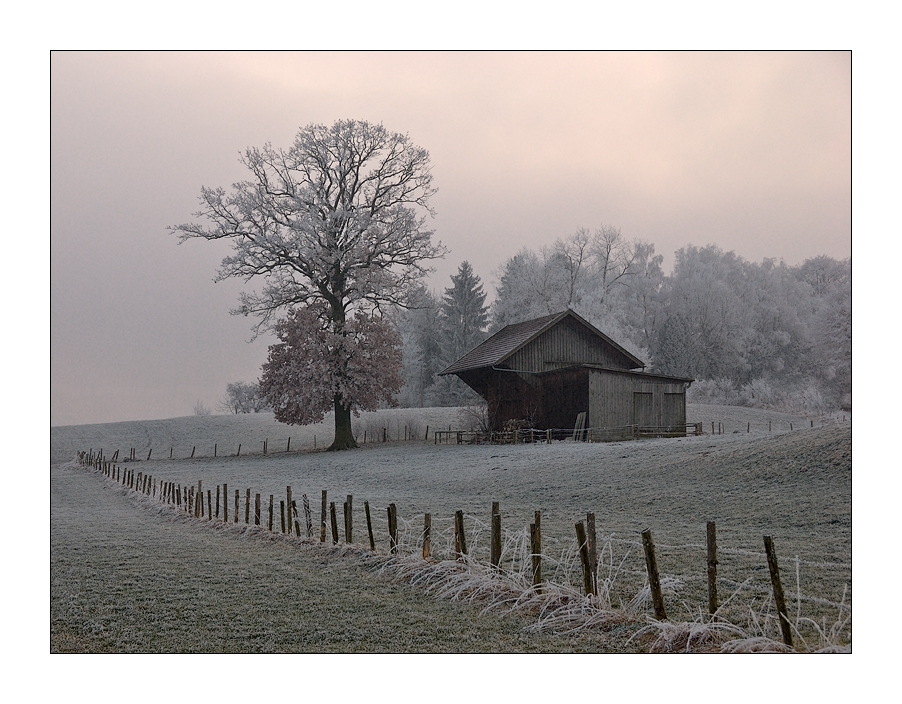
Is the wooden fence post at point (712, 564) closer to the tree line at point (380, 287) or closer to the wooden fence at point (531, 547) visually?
the wooden fence at point (531, 547)

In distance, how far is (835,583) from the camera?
274 inches

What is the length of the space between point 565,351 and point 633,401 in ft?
11.5

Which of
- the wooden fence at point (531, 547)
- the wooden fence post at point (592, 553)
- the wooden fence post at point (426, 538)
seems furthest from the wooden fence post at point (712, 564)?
the wooden fence post at point (426, 538)

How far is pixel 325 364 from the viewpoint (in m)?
28.6

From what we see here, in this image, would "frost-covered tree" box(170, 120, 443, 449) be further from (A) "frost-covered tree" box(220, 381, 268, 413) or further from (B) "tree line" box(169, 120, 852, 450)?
(A) "frost-covered tree" box(220, 381, 268, 413)

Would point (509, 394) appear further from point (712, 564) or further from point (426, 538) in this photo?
point (712, 564)

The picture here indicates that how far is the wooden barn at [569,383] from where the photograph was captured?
25.5m

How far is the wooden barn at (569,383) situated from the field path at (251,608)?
17.1 metres

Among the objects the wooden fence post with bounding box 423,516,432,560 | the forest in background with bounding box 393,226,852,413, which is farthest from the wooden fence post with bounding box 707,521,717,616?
the forest in background with bounding box 393,226,852,413

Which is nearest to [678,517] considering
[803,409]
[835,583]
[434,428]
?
[835,583]

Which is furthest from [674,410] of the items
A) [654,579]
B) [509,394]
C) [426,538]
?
[654,579]

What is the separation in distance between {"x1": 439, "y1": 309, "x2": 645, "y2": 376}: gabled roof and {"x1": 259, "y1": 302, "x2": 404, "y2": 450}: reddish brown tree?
2851 mm

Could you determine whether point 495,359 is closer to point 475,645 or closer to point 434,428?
point 434,428

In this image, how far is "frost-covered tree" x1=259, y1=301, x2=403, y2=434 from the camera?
28.9 metres
